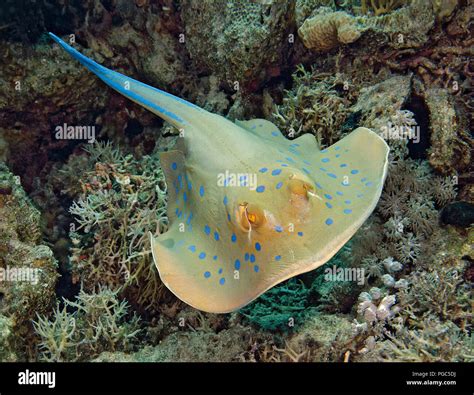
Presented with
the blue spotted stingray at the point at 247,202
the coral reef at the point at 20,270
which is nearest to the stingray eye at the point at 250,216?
the blue spotted stingray at the point at 247,202

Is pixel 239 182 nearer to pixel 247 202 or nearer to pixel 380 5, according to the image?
pixel 247 202

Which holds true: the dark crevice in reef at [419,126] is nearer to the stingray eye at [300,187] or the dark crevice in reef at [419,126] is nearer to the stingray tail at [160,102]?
the stingray eye at [300,187]

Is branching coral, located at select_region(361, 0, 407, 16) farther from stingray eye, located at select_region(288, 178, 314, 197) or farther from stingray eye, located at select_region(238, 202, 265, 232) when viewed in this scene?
stingray eye, located at select_region(238, 202, 265, 232)

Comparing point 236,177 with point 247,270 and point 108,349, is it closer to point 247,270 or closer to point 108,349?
point 247,270

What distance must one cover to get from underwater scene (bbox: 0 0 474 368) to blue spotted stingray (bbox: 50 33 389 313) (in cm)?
2

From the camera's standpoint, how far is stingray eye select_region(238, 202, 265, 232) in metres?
3.54

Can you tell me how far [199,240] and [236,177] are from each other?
32.1 inches

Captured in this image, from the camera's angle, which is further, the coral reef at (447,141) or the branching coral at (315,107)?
the branching coral at (315,107)

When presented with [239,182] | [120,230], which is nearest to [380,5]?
[239,182]

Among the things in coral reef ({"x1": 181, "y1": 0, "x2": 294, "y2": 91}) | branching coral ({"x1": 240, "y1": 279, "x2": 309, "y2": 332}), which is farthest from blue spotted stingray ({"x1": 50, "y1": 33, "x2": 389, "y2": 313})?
coral reef ({"x1": 181, "y1": 0, "x2": 294, "y2": 91})

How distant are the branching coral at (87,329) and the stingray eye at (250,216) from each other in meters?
2.40

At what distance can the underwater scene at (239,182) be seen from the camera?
3.94 meters
